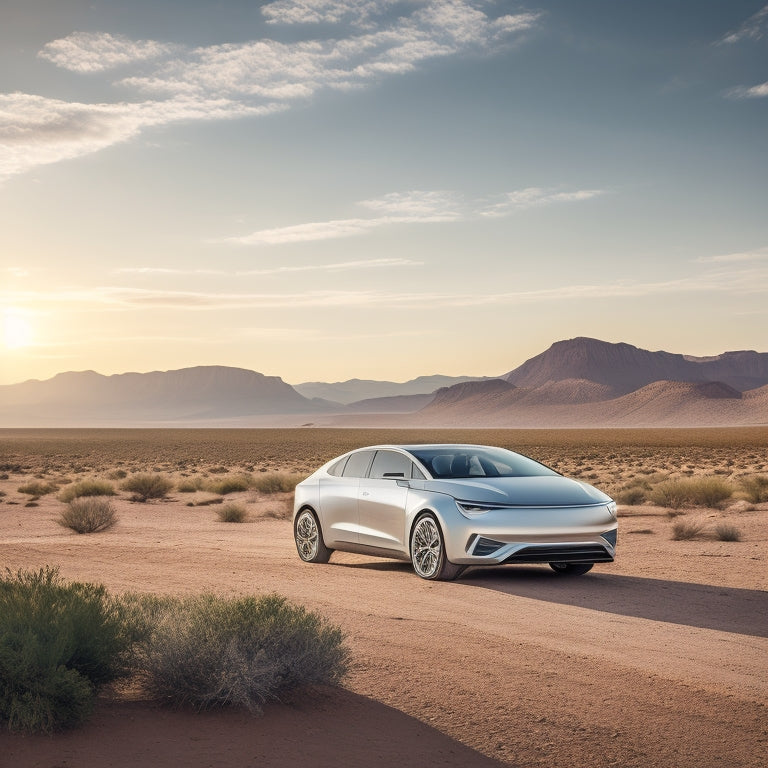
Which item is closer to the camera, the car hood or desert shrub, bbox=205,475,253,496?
the car hood

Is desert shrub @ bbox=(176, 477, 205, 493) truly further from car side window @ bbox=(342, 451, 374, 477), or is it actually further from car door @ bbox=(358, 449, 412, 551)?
car door @ bbox=(358, 449, 412, 551)

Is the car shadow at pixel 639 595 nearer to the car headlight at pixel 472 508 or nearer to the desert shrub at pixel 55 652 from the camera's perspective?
the car headlight at pixel 472 508

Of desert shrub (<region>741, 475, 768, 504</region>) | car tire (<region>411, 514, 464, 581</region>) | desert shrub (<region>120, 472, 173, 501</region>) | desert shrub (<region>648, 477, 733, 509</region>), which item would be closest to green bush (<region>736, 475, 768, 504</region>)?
desert shrub (<region>741, 475, 768, 504</region>)

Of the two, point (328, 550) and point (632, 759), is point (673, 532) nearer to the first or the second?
point (328, 550)

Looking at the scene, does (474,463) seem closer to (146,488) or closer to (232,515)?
(232,515)

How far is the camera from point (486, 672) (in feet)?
26.4

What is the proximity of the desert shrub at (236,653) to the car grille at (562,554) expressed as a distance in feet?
17.2

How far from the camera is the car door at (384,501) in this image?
13.4 metres

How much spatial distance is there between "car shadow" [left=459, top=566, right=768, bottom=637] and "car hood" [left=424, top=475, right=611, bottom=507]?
1.01m

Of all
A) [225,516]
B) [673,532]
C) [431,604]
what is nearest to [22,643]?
[431,604]

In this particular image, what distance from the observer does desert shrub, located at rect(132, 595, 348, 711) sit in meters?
6.78

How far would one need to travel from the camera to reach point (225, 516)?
77.0 ft

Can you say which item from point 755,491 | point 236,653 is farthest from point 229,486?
point 236,653

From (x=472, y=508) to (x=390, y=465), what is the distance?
1.76m
